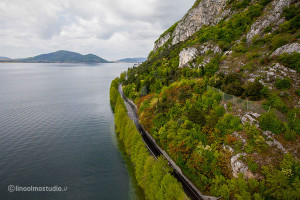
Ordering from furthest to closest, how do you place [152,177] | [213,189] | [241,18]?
[241,18]
[152,177]
[213,189]

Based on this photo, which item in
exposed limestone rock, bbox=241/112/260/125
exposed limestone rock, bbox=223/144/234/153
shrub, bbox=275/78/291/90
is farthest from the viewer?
shrub, bbox=275/78/291/90

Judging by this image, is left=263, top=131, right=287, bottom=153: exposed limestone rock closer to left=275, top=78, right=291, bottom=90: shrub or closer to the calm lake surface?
left=275, top=78, right=291, bottom=90: shrub

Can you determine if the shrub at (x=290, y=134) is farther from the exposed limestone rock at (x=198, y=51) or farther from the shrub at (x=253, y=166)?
the exposed limestone rock at (x=198, y=51)

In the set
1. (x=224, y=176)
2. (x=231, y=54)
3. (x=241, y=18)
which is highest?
(x=241, y=18)

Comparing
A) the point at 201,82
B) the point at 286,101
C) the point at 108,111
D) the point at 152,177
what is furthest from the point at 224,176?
the point at 108,111

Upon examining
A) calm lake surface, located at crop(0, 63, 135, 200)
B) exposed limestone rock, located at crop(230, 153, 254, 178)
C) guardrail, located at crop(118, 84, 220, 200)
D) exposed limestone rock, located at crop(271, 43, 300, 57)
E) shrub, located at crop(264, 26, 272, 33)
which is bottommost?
calm lake surface, located at crop(0, 63, 135, 200)

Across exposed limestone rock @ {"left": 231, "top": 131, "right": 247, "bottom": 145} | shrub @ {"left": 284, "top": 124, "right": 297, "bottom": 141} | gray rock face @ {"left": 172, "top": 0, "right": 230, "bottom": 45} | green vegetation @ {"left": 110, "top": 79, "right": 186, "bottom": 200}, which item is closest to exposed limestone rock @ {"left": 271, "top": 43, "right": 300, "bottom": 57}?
shrub @ {"left": 284, "top": 124, "right": 297, "bottom": 141}

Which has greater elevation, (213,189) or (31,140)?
(213,189)

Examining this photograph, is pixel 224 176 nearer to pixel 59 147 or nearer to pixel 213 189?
pixel 213 189
